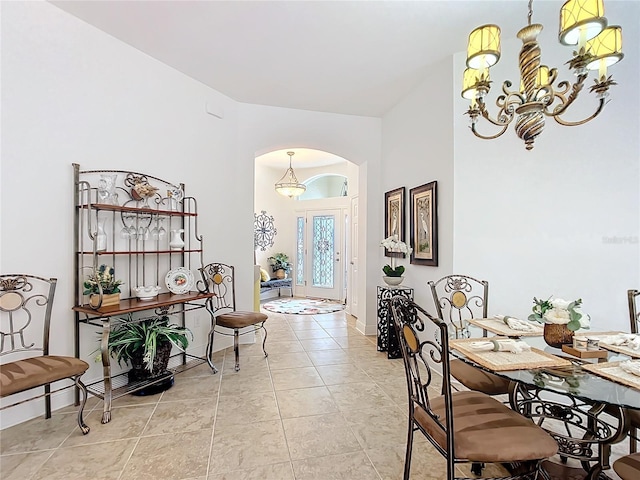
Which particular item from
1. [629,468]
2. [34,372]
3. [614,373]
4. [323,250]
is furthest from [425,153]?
[323,250]

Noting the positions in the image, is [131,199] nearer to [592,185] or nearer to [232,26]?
[232,26]

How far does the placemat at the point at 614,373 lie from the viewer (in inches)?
53.9

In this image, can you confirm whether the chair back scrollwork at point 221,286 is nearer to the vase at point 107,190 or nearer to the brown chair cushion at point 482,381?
the vase at point 107,190

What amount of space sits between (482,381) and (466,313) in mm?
1215

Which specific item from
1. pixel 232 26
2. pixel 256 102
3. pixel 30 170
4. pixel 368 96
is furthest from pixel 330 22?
pixel 30 170

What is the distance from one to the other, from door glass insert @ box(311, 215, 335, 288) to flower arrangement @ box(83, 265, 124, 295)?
5499 mm

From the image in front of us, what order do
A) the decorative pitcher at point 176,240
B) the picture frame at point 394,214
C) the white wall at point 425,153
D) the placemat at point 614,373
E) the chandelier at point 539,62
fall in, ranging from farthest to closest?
the picture frame at point 394,214
the decorative pitcher at point 176,240
the white wall at point 425,153
the chandelier at point 539,62
the placemat at point 614,373

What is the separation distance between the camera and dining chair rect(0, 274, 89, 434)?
2.12 m

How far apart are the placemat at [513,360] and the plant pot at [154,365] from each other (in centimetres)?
252

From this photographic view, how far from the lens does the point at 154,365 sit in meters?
3.01

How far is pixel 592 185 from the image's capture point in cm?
321

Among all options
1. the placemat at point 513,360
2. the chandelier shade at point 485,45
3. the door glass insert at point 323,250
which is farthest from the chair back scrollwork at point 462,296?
the door glass insert at point 323,250

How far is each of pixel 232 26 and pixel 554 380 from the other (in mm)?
3261

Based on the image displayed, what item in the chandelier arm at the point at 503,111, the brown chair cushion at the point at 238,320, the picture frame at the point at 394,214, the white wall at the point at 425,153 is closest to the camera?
the chandelier arm at the point at 503,111
